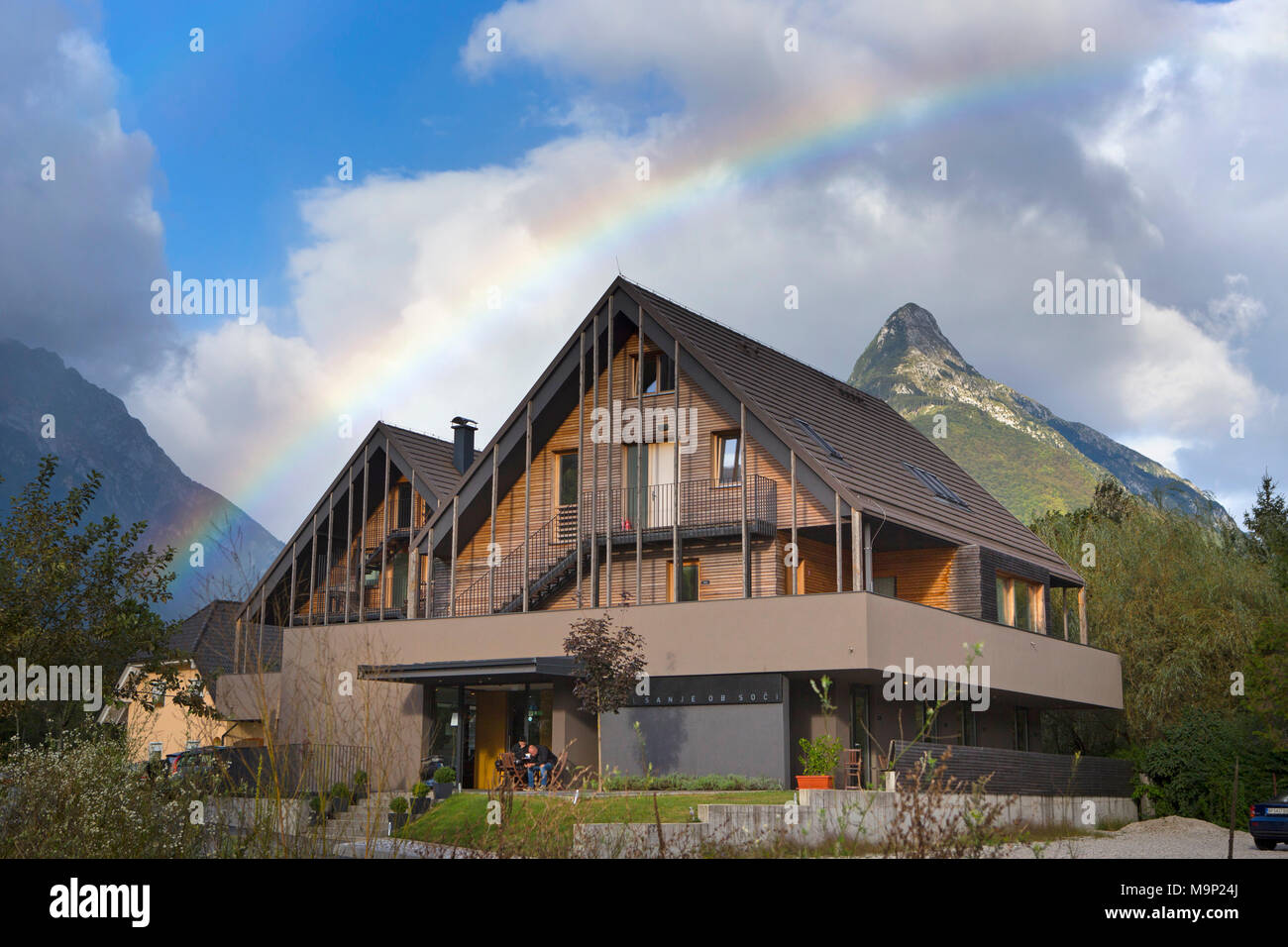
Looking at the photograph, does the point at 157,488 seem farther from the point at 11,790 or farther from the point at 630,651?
the point at 11,790

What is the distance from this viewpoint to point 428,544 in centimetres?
3172

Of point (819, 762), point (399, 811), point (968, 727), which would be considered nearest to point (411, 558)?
point (399, 811)

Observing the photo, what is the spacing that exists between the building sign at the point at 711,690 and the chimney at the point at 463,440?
16.7 m

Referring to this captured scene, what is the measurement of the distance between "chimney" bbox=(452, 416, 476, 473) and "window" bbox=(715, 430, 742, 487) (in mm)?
13358

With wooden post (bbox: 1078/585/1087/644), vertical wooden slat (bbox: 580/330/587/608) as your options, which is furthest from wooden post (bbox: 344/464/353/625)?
wooden post (bbox: 1078/585/1087/644)

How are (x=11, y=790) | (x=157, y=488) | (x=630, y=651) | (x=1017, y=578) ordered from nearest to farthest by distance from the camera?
(x=11, y=790) < (x=630, y=651) < (x=1017, y=578) < (x=157, y=488)

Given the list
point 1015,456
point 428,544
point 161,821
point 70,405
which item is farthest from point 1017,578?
point 70,405

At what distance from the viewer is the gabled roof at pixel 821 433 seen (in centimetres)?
2652

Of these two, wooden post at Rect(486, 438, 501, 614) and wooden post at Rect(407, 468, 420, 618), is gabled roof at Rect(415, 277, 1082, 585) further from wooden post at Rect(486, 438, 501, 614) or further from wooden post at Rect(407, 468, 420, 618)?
wooden post at Rect(407, 468, 420, 618)

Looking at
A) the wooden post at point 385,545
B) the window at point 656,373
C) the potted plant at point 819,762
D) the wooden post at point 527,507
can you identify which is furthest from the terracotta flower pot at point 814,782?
the wooden post at point 385,545

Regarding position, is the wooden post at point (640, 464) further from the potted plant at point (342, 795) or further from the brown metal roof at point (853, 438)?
the potted plant at point (342, 795)
